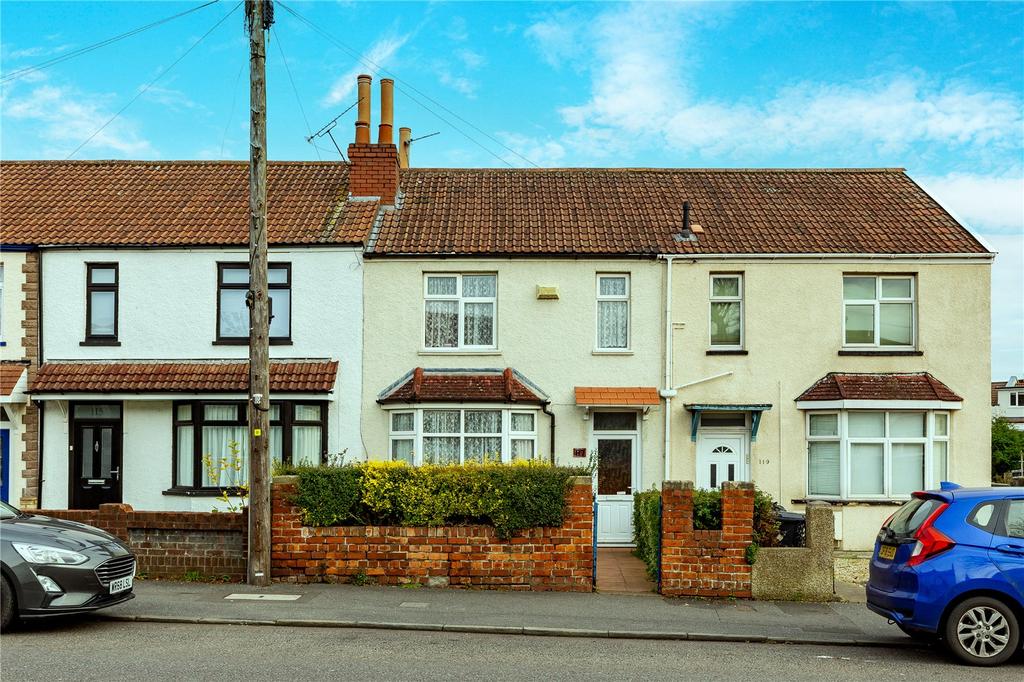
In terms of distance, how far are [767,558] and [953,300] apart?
8460mm

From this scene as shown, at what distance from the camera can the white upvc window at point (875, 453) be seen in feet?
58.5

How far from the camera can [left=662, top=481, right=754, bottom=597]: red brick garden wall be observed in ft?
40.2

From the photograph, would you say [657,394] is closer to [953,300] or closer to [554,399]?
[554,399]

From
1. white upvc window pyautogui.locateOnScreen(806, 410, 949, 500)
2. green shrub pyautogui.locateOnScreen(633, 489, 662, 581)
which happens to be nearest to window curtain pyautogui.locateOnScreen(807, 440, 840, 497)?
white upvc window pyautogui.locateOnScreen(806, 410, 949, 500)

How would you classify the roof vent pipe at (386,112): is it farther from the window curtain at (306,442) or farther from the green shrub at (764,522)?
the green shrub at (764,522)

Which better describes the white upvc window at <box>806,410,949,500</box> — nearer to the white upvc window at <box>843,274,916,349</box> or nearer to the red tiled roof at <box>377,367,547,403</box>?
the white upvc window at <box>843,274,916,349</box>

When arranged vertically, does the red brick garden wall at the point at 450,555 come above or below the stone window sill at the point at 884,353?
below

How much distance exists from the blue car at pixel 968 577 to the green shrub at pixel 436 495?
181 inches

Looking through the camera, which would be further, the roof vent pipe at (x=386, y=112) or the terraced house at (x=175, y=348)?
the roof vent pipe at (x=386, y=112)

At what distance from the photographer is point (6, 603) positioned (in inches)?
355

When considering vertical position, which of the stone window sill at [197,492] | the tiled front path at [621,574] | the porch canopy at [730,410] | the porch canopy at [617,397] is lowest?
the tiled front path at [621,574]

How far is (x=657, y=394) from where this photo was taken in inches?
704

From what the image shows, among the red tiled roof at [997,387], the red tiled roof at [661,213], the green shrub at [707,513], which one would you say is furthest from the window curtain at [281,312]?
the red tiled roof at [997,387]

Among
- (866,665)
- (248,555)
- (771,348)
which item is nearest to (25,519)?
(248,555)
